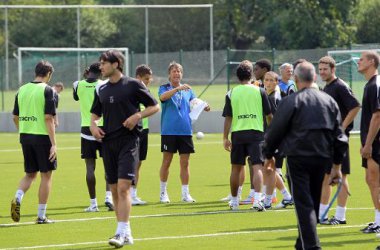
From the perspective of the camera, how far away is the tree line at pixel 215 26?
66562mm

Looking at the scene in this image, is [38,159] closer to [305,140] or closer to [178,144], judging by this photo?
[178,144]

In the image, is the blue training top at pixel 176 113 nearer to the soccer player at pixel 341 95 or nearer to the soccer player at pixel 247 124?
the soccer player at pixel 247 124

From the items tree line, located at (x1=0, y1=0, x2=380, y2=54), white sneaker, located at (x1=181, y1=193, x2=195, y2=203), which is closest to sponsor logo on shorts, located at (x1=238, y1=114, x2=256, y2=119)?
white sneaker, located at (x1=181, y1=193, x2=195, y2=203)

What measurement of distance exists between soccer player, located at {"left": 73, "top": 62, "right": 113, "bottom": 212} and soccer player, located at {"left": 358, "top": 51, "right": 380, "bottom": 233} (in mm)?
4538

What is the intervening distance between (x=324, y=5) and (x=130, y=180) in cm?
5640

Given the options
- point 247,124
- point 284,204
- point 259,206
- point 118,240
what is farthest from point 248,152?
point 118,240

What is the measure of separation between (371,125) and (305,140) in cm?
231

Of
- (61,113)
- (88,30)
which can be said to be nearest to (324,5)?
(88,30)

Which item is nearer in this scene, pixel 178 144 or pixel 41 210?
pixel 41 210

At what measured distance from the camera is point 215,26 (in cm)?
7969

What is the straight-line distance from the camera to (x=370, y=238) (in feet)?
41.0

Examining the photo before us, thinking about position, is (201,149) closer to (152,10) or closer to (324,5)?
(324,5)

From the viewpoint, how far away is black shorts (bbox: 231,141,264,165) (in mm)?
15252

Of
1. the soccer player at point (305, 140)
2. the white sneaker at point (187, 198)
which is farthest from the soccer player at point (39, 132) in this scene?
the soccer player at point (305, 140)
